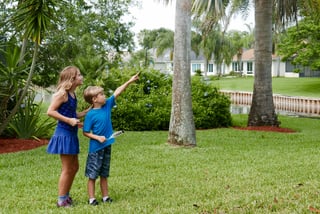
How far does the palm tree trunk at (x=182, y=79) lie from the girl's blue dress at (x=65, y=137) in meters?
5.64

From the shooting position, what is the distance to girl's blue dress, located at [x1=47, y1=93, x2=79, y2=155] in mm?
5520

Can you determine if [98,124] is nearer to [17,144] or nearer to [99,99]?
[99,99]

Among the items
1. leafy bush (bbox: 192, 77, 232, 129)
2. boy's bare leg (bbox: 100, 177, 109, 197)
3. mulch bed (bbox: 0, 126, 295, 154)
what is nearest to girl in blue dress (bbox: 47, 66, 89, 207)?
boy's bare leg (bbox: 100, 177, 109, 197)

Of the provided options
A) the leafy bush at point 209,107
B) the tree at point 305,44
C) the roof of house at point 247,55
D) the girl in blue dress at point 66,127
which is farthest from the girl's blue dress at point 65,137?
the roof of house at point 247,55

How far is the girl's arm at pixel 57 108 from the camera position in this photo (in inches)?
214

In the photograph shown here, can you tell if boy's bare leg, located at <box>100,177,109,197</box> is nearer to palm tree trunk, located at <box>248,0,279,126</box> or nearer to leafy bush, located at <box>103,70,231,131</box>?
leafy bush, located at <box>103,70,231,131</box>

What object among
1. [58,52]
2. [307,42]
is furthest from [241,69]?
[58,52]

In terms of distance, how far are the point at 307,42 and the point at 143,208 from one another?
116 feet

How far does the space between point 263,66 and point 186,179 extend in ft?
30.1

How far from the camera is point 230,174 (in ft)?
24.9

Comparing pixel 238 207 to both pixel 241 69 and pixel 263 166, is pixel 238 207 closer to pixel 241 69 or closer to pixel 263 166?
pixel 263 166

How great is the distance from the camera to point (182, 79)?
36.4 feet

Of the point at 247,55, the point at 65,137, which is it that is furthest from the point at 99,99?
the point at 247,55

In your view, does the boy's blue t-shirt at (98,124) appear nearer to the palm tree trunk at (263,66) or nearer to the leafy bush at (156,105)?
the leafy bush at (156,105)
